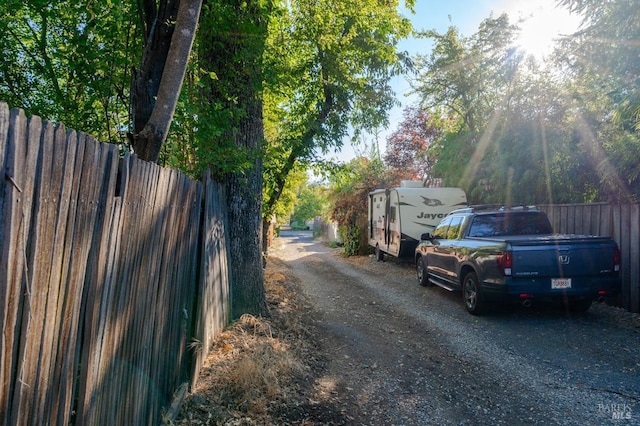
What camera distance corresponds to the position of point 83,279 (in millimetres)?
1905

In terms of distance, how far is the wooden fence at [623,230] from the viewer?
7102mm

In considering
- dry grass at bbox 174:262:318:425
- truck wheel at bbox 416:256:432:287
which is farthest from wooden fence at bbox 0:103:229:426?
truck wheel at bbox 416:256:432:287

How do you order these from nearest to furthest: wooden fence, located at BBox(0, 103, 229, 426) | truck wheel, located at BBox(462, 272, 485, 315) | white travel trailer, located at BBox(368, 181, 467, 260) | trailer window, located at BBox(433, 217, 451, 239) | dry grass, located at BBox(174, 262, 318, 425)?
wooden fence, located at BBox(0, 103, 229, 426)
dry grass, located at BBox(174, 262, 318, 425)
truck wheel, located at BBox(462, 272, 485, 315)
trailer window, located at BBox(433, 217, 451, 239)
white travel trailer, located at BBox(368, 181, 467, 260)

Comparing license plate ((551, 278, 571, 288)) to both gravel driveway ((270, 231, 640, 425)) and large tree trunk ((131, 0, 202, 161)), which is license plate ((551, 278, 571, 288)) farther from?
large tree trunk ((131, 0, 202, 161))

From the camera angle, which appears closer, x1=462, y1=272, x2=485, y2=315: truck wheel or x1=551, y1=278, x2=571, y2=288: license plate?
x1=551, y1=278, x2=571, y2=288: license plate

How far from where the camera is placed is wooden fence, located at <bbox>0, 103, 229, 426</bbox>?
1444mm

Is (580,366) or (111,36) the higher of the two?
(111,36)

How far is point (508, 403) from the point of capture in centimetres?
400

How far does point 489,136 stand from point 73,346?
11.5 m

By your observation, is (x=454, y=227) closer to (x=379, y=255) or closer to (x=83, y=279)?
(x=379, y=255)

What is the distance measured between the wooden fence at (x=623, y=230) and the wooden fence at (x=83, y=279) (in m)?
7.39

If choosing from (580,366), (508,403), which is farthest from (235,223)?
(580,366)

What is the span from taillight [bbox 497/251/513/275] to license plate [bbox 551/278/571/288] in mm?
708

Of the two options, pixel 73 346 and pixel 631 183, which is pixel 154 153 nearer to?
pixel 73 346
